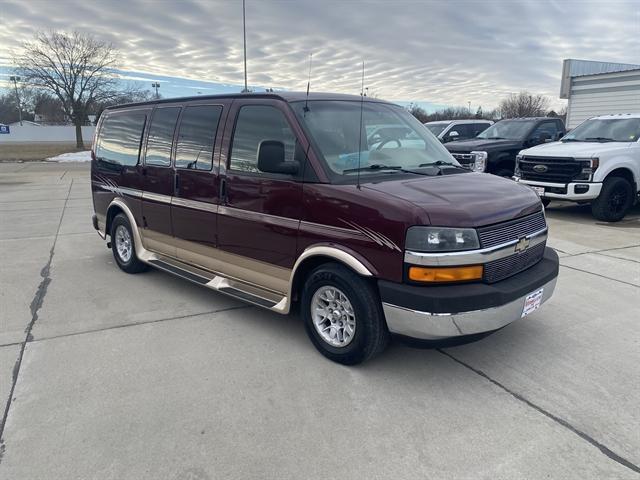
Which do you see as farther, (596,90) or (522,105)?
(522,105)

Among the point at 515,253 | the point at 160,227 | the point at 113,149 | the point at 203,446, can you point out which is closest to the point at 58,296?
the point at 160,227

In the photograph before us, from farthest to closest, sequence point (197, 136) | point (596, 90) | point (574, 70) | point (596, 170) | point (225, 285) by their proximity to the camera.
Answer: point (574, 70) → point (596, 90) → point (596, 170) → point (197, 136) → point (225, 285)

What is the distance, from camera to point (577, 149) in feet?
31.5

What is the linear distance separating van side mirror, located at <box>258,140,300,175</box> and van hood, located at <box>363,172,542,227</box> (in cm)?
61

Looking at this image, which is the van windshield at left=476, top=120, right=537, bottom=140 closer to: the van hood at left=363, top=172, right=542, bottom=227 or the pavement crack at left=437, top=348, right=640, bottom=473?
the van hood at left=363, top=172, right=542, bottom=227

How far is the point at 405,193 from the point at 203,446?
211 centimetres

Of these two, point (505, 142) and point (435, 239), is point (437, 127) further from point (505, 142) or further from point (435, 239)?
point (435, 239)

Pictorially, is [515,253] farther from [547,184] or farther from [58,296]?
[547,184]

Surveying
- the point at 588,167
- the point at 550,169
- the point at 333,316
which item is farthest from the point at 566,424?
the point at 550,169

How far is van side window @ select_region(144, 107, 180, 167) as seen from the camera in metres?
5.25

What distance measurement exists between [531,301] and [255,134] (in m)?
2.68

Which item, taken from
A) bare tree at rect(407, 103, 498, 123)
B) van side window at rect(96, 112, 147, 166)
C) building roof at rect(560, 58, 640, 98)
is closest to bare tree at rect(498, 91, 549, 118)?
bare tree at rect(407, 103, 498, 123)

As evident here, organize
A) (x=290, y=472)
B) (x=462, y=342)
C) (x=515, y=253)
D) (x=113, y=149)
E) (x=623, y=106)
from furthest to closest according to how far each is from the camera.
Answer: (x=623, y=106) < (x=113, y=149) < (x=515, y=253) < (x=462, y=342) < (x=290, y=472)

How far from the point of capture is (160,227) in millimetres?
5477
